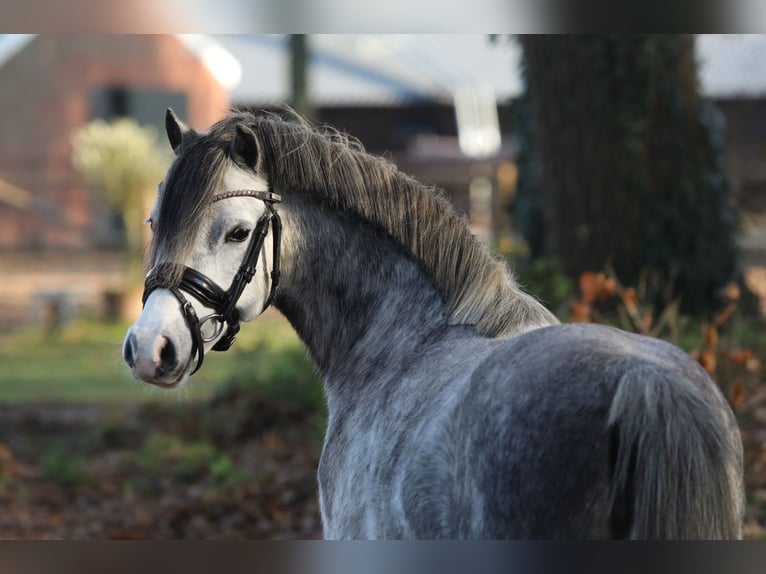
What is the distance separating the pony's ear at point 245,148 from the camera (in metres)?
2.46

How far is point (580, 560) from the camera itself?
7.40ft

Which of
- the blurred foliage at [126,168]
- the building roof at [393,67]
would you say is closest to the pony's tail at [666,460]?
the blurred foliage at [126,168]

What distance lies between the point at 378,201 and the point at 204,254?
542mm

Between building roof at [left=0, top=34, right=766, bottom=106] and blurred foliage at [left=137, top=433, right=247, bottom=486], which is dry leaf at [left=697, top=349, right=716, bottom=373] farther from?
building roof at [left=0, top=34, right=766, bottom=106]

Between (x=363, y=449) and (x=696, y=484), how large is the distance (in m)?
0.88

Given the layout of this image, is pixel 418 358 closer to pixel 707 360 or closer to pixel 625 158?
pixel 707 360

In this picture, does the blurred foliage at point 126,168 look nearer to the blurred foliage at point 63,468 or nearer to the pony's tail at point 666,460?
the blurred foliage at point 63,468

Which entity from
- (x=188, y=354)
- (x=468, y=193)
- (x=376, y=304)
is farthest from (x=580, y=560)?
(x=468, y=193)

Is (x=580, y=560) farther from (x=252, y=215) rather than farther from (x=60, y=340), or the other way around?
(x=60, y=340)

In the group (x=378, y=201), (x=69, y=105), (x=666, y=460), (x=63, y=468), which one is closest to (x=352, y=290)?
(x=378, y=201)

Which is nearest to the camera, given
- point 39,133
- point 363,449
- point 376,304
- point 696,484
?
point 696,484

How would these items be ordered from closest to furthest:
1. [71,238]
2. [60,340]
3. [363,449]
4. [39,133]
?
[363,449] → [60,340] → [71,238] → [39,133]

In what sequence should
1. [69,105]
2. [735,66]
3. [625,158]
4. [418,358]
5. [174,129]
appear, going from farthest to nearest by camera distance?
1. [735,66]
2. [69,105]
3. [625,158]
4. [174,129]
5. [418,358]

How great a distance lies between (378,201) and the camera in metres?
2.65
